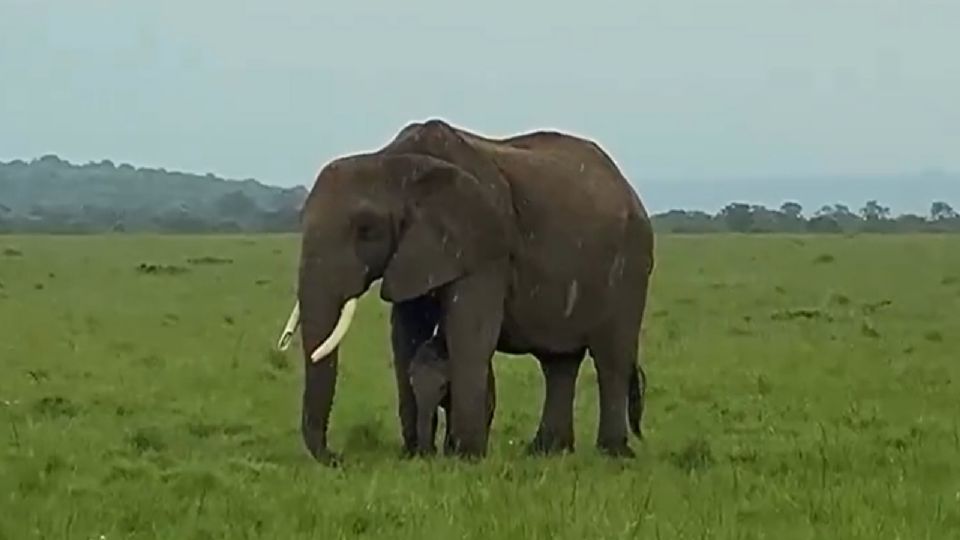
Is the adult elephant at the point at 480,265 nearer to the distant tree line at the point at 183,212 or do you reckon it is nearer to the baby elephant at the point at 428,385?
the baby elephant at the point at 428,385

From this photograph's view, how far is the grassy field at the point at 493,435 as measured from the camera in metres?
9.08

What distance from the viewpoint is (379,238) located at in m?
11.2

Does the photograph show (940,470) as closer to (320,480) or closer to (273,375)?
(320,480)

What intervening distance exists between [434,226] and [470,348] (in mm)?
818

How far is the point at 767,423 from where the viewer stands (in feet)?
47.0

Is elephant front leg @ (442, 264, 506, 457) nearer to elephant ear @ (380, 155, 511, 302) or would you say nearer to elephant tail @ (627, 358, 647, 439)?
elephant ear @ (380, 155, 511, 302)

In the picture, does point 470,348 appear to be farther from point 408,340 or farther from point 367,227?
point 367,227

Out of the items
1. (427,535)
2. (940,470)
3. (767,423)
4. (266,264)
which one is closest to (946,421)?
(767,423)

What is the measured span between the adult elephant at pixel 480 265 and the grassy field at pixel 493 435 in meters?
0.51

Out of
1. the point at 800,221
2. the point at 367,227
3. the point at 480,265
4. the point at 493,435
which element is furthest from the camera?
the point at 800,221

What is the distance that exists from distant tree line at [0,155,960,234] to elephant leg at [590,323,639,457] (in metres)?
35.4

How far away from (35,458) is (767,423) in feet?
19.9

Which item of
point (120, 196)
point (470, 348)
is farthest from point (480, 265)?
point (120, 196)

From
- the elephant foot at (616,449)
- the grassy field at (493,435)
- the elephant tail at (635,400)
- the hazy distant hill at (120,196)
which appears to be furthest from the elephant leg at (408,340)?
the hazy distant hill at (120,196)
